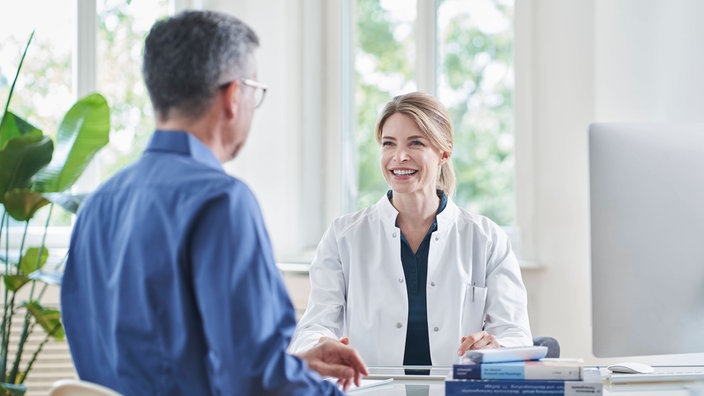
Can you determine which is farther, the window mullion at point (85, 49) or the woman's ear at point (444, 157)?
the window mullion at point (85, 49)

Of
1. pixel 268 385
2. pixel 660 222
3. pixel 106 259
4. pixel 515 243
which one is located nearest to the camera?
pixel 268 385

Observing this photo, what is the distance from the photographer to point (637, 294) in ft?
5.52

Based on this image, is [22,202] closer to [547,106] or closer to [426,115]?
[426,115]

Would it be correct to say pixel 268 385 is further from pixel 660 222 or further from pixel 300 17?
pixel 300 17

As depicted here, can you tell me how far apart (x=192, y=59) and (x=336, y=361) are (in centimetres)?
62

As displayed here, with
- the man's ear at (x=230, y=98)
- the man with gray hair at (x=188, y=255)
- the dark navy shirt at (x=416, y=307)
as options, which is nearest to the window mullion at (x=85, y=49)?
the dark navy shirt at (x=416, y=307)

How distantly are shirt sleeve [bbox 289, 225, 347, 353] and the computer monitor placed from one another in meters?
0.90

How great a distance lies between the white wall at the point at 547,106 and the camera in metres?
3.64

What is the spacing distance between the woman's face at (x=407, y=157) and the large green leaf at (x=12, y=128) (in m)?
1.33

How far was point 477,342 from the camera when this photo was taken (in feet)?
7.07

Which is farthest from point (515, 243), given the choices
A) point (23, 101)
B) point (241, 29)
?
point (241, 29)

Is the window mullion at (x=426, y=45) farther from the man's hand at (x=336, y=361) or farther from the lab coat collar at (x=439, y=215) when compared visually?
the man's hand at (x=336, y=361)

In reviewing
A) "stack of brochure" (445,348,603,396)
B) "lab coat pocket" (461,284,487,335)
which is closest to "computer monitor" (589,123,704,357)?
"stack of brochure" (445,348,603,396)

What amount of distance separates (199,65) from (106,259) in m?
0.34
